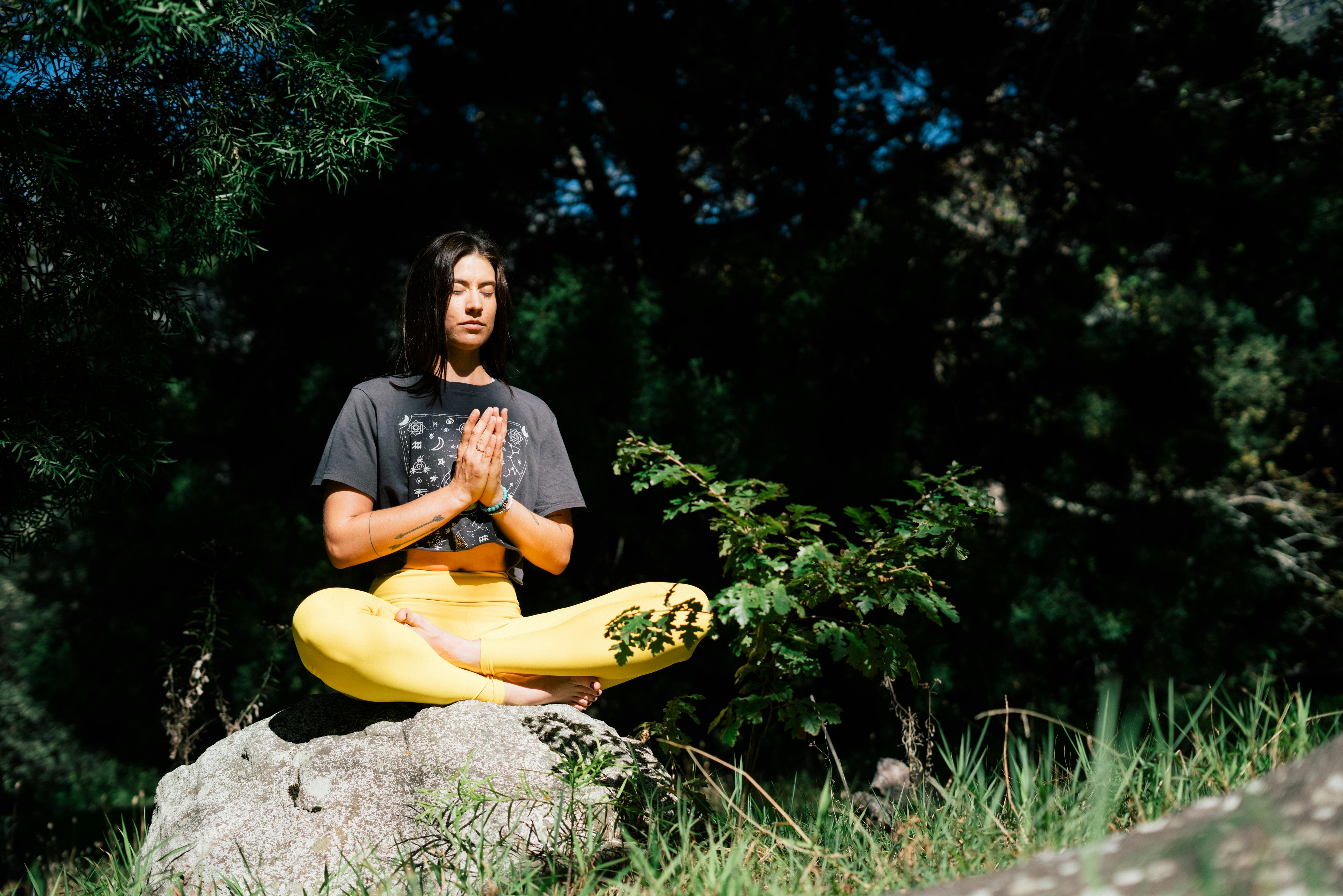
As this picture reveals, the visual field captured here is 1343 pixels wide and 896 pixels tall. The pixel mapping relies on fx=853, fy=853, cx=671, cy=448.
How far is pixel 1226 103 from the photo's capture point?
5.39m

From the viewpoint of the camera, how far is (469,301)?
8.82 ft

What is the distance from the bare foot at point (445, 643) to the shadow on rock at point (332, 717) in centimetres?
17

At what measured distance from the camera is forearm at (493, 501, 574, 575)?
2.52 m

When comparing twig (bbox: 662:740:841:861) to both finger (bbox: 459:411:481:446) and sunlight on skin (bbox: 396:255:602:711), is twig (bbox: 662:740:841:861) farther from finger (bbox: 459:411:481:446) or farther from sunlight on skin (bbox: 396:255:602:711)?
finger (bbox: 459:411:481:446)

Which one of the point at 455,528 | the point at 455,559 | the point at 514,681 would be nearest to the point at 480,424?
the point at 455,528

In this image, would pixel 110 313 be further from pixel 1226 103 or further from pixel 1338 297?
pixel 1338 297

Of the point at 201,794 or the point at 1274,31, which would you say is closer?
the point at 201,794

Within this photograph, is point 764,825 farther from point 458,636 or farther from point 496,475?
point 496,475

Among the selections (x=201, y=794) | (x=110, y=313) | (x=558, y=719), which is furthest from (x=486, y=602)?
(x=110, y=313)

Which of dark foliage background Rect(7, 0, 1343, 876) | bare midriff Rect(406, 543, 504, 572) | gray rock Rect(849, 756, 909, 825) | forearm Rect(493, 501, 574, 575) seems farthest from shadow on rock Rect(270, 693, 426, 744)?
dark foliage background Rect(7, 0, 1343, 876)

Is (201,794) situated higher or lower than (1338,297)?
lower

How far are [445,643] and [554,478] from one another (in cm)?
64

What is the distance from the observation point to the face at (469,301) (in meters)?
2.68

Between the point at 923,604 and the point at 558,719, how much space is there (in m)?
1.05
